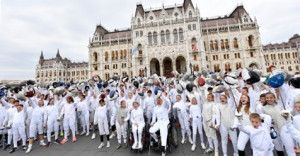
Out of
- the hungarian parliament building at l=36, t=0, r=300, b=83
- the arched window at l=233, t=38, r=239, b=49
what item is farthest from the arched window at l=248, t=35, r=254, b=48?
the arched window at l=233, t=38, r=239, b=49

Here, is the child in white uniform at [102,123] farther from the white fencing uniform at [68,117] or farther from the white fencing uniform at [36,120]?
the white fencing uniform at [36,120]

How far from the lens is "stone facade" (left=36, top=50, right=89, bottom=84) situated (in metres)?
87.0

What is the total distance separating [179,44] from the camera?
156ft

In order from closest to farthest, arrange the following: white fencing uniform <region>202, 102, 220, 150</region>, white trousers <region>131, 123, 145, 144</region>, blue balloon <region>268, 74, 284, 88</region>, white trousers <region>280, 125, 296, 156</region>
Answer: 1. white trousers <region>280, 125, 296, 156</region>
2. blue balloon <region>268, 74, 284, 88</region>
3. white fencing uniform <region>202, 102, 220, 150</region>
4. white trousers <region>131, 123, 145, 144</region>

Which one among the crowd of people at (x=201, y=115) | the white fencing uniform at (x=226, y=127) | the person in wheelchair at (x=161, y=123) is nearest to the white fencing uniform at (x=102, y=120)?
the crowd of people at (x=201, y=115)

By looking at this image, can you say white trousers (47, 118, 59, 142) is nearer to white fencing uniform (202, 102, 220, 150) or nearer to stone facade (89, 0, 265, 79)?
white fencing uniform (202, 102, 220, 150)

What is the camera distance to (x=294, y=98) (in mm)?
5402

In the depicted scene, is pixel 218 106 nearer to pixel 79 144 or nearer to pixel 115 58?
pixel 79 144

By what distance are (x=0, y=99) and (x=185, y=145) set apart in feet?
27.8

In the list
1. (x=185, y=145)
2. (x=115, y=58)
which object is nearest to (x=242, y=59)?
(x=115, y=58)

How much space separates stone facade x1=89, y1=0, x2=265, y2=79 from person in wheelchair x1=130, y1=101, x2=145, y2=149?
39102mm

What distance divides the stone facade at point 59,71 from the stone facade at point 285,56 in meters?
67.2

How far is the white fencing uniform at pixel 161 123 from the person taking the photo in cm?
671

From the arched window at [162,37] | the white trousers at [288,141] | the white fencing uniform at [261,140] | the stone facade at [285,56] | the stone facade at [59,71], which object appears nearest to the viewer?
the white fencing uniform at [261,140]
